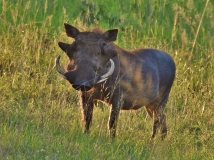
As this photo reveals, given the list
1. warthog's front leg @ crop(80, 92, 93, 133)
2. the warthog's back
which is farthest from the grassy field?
the warthog's back

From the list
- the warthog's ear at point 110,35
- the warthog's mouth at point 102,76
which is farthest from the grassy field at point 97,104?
the warthog's ear at point 110,35

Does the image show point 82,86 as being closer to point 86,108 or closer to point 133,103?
point 86,108

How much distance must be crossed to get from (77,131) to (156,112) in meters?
1.57

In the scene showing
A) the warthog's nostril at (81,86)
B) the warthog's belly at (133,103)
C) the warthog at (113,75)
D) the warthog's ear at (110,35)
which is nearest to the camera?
the warthog's nostril at (81,86)

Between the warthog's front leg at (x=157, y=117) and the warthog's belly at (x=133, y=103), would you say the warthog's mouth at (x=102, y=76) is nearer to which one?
the warthog's belly at (x=133, y=103)

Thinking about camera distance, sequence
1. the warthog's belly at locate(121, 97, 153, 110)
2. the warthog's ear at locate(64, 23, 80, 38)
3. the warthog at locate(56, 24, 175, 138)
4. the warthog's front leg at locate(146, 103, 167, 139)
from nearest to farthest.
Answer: the warthog at locate(56, 24, 175, 138) < the warthog's ear at locate(64, 23, 80, 38) < the warthog's belly at locate(121, 97, 153, 110) < the warthog's front leg at locate(146, 103, 167, 139)

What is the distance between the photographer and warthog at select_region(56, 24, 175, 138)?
638 centimetres

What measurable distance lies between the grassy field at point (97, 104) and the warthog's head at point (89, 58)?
0.43 metres

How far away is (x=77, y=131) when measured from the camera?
21.4ft

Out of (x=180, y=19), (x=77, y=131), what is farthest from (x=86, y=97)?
(x=180, y=19)

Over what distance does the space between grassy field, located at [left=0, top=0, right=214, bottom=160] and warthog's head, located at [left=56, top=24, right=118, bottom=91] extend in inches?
17.1

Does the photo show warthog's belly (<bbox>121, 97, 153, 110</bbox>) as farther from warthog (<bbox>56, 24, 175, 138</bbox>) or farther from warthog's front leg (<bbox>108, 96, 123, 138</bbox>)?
warthog's front leg (<bbox>108, 96, 123, 138</bbox>)

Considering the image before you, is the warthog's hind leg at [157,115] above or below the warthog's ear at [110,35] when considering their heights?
below

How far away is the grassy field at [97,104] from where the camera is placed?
5855 mm
